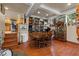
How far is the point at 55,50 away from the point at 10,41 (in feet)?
2.92

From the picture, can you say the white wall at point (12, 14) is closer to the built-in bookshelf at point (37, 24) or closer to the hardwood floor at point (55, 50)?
the built-in bookshelf at point (37, 24)

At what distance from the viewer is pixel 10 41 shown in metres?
1.83

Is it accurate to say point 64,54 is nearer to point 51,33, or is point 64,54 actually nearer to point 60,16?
point 51,33

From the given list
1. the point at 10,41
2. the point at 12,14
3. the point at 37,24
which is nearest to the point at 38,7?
the point at 37,24

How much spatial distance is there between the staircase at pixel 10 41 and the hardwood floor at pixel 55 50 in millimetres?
106

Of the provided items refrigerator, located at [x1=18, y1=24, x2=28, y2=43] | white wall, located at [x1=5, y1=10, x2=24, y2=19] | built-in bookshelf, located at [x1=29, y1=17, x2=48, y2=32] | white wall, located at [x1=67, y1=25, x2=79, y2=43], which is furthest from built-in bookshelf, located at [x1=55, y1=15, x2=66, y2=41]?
white wall, located at [x1=5, y1=10, x2=24, y2=19]

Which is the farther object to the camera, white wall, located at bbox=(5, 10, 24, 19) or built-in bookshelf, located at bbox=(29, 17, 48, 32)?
built-in bookshelf, located at bbox=(29, 17, 48, 32)

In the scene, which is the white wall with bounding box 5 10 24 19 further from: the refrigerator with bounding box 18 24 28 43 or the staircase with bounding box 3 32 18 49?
the staircase with bounding box 3 32 18 49

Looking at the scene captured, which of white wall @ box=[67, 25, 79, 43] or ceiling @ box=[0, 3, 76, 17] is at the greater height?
ceiling @ box=[0, 3, 76, 17]

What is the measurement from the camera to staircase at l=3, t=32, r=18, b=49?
71.1 inches

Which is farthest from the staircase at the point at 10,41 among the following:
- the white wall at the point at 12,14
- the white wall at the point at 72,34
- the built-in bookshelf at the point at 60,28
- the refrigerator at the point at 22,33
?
the white wall at the point at 72,34

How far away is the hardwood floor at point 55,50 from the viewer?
1825mm

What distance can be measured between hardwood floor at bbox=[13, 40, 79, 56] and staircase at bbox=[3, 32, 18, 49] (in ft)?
0.35

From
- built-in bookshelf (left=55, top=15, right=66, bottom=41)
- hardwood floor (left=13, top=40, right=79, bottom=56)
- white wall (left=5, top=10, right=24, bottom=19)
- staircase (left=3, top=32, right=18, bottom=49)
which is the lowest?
hardwood floor (left=13, top=40, right=79, bottom=56)
